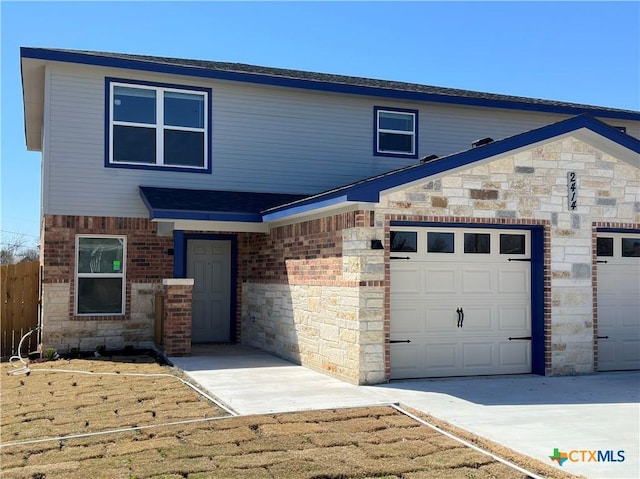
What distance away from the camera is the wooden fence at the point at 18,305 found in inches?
525

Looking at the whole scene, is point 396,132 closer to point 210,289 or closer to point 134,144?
point 210,289

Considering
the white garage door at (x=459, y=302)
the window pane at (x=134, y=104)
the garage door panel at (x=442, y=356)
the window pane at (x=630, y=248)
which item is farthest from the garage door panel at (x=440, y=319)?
the window pane at (x=134, y=104)

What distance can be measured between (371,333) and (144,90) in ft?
23.8

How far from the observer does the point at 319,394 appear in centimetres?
864

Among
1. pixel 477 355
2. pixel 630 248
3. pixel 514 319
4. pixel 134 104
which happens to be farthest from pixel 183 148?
pixel 630 248

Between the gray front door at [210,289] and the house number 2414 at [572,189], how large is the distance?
24.0 ft

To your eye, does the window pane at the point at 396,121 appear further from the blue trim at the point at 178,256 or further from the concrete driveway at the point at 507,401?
the concrete driveway at the point at 507,401

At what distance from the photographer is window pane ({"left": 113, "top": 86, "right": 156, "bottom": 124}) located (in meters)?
13.3

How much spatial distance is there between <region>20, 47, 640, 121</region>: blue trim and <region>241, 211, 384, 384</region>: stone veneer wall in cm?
336

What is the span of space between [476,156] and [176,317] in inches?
238

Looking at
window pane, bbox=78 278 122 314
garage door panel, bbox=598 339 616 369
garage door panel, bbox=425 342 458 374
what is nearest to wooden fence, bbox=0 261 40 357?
window pane, bbox=78 278 122 314

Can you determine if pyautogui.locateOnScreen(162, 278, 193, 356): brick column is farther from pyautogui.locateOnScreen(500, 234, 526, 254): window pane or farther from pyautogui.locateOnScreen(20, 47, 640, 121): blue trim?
pyautogui.locateOnScreen(500, 234, 526, 254): window pane

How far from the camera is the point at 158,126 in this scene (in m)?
13.5

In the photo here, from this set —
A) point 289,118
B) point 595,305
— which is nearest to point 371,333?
point 595,305
